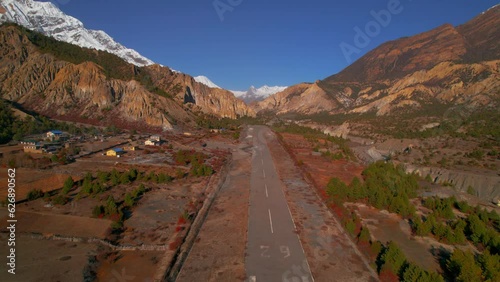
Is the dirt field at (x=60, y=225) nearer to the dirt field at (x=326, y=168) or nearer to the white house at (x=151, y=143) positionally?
the dirt field at (x=326, y=168)

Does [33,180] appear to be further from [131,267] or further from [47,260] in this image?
[131,267]

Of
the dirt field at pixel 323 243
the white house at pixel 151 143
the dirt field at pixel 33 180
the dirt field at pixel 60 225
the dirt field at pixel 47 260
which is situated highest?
the white house at pixel 151 143

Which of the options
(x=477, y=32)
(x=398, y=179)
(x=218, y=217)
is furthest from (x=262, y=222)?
(x=477, y=32)

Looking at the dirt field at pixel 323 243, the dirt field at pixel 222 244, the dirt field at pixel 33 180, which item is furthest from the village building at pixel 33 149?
the dirt field at pixel 323 243

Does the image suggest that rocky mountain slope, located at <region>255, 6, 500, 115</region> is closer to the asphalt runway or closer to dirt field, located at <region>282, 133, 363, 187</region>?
dirt field, located at <region>282, 133, 363, 187</region>

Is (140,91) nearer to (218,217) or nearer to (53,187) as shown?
(53,187)

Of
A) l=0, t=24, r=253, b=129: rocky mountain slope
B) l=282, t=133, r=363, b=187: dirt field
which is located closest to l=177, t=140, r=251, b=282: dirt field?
l=282, t=133, r=363, b=187: dirt field
